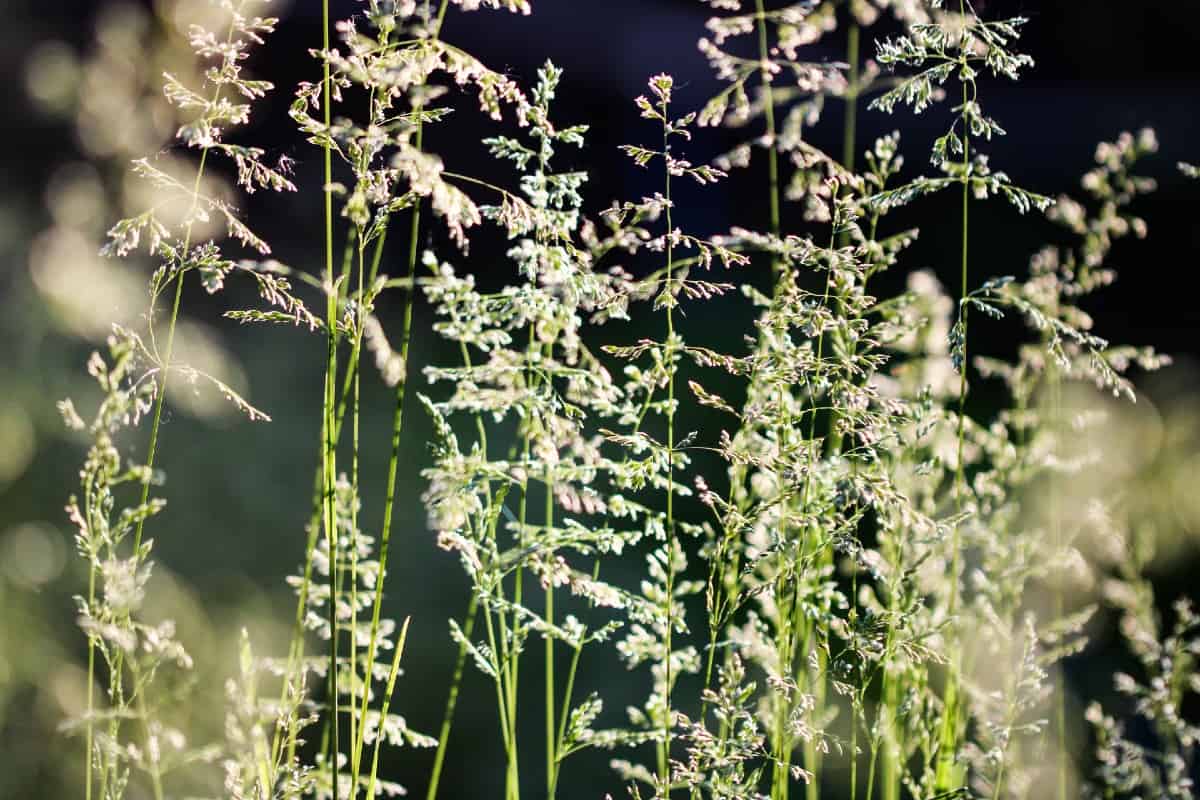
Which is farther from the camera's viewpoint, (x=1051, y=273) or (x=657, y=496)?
(x=657, y=496)

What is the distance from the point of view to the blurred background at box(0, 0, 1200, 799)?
3.50 ft

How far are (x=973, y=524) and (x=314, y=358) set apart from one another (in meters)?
1.90

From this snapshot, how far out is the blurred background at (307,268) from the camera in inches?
42.0

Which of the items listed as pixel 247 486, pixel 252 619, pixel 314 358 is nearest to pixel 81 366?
pixel 247 486

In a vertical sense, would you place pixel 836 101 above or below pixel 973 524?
above

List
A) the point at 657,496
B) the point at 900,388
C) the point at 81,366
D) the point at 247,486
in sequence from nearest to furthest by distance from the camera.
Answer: the point at 900,388 → the point at 81,366 → the point at 247,486 → the point at 657,496

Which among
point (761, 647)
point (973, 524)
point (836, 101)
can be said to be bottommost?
point (761, 647)

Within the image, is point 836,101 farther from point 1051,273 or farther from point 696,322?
point 1051,273

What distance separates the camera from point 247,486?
225 centimetres

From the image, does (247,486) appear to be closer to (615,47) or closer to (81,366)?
(81,366)

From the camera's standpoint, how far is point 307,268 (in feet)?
8.77

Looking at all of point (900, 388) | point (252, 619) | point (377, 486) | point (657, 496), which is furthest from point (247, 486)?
point (900, 388)

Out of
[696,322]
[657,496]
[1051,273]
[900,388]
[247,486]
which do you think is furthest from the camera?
[696,322]

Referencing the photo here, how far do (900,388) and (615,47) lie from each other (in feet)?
6.78
